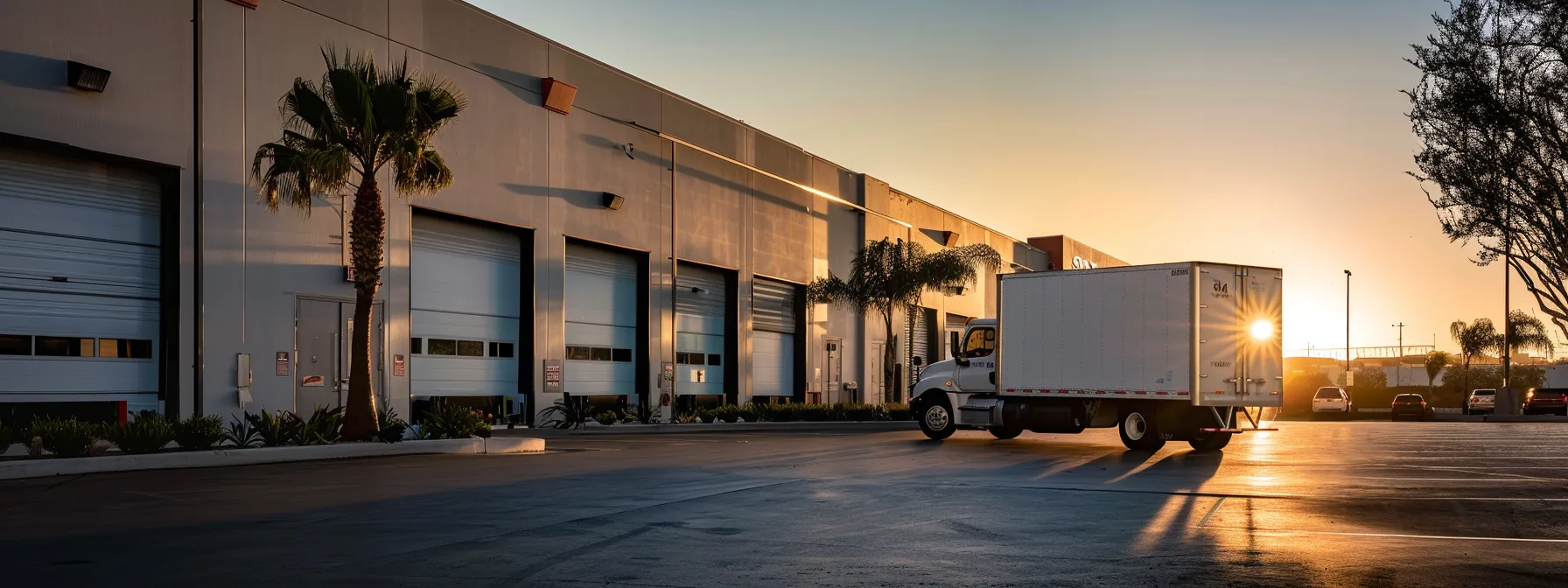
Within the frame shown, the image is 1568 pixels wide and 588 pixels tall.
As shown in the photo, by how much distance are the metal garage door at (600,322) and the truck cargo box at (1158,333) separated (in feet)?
50.7

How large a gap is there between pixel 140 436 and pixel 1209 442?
59.1 ft

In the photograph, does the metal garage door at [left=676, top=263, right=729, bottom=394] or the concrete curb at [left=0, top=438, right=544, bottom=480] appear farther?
the metal garage door at [left=676, top=263, right=729, bottom=394]

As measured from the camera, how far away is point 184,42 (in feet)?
77.0

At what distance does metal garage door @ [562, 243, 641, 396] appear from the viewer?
117 feet

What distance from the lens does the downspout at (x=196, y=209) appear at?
23.0 metres

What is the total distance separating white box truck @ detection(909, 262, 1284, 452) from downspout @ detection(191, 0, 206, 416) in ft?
49.5

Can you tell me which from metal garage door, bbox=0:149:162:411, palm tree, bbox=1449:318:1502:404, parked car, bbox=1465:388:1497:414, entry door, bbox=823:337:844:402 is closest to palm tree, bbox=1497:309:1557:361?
palm tree, bbox=1449:318:1502:404

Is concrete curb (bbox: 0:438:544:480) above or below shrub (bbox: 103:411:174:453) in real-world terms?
below

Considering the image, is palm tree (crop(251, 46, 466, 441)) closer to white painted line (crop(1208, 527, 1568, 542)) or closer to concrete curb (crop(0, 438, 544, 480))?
concrete curb (crop(0, 438, 544, 480))

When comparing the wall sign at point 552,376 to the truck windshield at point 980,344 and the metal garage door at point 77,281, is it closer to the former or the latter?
the metal garage door at point 77,281

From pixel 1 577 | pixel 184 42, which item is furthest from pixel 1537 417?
pixel 1 577

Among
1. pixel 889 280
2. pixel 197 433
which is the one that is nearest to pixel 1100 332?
pixel 197 433

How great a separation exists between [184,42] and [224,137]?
188cm

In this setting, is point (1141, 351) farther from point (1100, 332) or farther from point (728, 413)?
point (728, 413)
